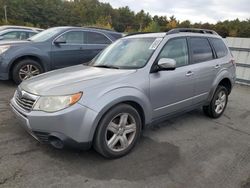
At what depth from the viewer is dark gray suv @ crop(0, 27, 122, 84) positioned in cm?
660

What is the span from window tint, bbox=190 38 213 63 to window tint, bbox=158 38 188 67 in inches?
8.4

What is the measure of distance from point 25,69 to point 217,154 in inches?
A: 207

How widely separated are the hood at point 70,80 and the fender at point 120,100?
A: 0.19 metres

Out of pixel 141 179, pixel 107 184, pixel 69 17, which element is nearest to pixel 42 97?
pixel 107 184

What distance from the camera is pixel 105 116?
10.2 feet

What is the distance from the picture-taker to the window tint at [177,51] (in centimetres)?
401

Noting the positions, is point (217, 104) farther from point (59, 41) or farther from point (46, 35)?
point (46, 35)

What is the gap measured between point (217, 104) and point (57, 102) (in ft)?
11.3

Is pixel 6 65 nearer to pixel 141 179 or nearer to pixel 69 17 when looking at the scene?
pixel 141 179

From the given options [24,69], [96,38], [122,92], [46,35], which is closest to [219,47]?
[122,92]

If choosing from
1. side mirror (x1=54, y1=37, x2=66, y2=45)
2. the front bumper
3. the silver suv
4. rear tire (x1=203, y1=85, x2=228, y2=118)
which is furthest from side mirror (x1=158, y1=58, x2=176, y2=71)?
side mirror (x1=54, y1=37, x2=66, y2=45)

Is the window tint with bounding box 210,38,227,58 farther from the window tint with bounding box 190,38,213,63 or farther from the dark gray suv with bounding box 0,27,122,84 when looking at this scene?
the dark gray suv with bounding box 0,27,122,84

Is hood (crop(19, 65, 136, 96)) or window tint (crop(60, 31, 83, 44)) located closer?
hood (crop(19, 65, 136, 96))

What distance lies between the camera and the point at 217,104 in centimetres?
521
